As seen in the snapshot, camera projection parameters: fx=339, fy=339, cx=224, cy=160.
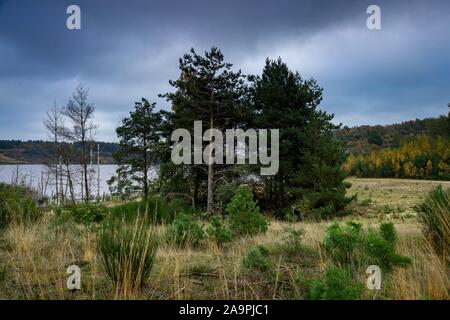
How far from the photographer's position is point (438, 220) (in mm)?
5188

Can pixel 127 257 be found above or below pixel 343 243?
above

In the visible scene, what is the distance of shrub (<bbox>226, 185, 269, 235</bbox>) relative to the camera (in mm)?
7312

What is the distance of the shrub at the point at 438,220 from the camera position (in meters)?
4.71

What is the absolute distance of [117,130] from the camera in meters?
24.2

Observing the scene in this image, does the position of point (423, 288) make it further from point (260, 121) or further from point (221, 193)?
point (260, 121)

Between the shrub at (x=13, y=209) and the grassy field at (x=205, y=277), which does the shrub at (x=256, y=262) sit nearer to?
the grassy field at (x=205, y=277)

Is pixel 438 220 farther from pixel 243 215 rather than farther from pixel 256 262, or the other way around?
pixel 243 215

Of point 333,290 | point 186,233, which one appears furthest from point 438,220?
point 186,233

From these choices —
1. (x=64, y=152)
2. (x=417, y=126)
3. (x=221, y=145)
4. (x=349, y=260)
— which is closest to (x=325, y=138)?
(x=221, y=145)

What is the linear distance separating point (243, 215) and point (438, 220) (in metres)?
3.66

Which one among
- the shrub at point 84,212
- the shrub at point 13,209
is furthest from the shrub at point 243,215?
the shrub at point 13,209

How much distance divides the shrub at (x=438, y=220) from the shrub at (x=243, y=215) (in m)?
3.21

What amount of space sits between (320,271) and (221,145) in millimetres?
14156

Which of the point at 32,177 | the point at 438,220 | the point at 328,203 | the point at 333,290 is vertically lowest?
the point at 328,203
